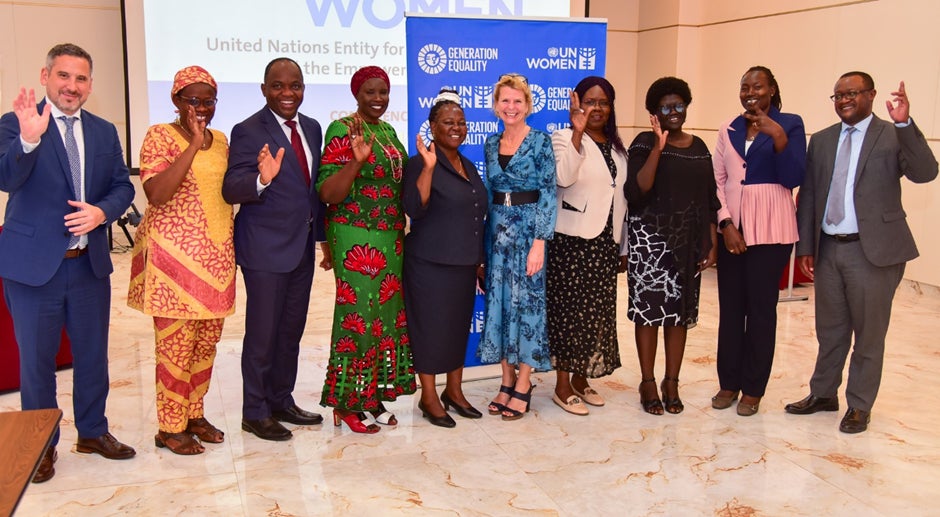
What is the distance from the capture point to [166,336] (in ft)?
11.1

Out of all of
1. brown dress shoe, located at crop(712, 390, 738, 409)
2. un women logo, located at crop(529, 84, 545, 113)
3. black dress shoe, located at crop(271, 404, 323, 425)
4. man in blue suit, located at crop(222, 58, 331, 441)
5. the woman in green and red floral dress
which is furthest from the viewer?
un women logo, located at crop(529, 84, 545, 113)

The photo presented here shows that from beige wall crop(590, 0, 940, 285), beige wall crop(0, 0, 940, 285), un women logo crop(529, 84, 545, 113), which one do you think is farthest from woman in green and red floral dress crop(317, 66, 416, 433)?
beige wall crop(0, 0, 940, 285)

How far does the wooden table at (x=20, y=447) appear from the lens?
5.36 ft

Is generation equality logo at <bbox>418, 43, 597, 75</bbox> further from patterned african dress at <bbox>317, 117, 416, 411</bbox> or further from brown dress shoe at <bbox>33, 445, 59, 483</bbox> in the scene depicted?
brown dress shoe at <bbox>33, 445, 59, 483</bbox>

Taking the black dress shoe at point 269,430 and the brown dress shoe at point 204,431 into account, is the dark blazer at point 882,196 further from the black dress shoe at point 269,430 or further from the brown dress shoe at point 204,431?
the brown dress shoe at point 204,431

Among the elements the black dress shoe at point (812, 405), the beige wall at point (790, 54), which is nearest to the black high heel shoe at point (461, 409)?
the black dress shoe at point (812, 405)

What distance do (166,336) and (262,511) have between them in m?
0.86

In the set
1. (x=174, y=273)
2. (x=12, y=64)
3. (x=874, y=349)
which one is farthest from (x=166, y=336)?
(x=12, y=64)

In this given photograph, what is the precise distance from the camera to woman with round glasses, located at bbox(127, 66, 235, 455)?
10.6 feet

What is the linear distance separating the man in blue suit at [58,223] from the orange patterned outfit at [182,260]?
169mm

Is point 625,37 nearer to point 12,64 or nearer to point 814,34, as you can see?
point 814,34

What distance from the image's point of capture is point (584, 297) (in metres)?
3.98

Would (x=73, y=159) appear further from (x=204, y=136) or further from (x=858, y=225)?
(x=858, y=225)

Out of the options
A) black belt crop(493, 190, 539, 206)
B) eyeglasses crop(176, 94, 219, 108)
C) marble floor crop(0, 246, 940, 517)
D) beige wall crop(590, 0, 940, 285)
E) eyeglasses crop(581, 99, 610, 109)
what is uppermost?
beige wall crop(590, 0, 940, 285)
